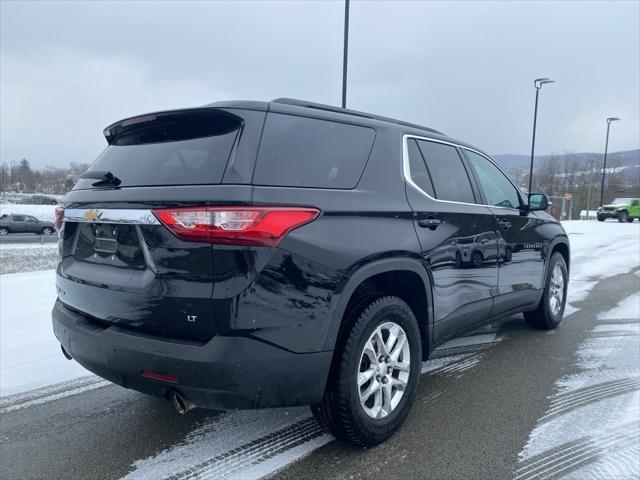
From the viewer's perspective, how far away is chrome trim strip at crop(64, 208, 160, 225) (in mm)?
2260

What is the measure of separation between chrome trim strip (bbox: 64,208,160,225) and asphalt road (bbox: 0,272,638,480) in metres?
1.30

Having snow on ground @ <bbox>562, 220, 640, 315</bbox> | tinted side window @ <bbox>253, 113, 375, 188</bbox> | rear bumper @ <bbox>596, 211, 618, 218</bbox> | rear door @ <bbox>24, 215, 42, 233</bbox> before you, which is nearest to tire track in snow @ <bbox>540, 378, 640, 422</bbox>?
tinted side window @ <bbox>253, 113, 375, 188</bbox>

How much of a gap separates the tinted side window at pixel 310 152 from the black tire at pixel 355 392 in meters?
0.74

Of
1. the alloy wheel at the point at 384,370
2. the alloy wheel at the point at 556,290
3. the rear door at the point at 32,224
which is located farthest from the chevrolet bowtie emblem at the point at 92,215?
the rear door at the point at 32,224

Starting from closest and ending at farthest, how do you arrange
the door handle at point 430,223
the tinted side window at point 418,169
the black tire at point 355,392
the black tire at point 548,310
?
the black tire at point 355,392 < the door handle at point 430,223 < the tinted side window at point 418,169 < the black tire at point 548,310

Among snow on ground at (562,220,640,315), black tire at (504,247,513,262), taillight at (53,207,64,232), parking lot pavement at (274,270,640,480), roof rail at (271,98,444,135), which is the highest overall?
roof rail at (271,98,444,135)

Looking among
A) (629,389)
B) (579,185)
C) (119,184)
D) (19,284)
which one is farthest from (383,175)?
(579,185)

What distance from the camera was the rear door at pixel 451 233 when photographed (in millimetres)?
3098

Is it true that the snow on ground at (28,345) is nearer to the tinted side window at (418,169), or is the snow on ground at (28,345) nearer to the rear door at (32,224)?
the tinted side window at (418,169)

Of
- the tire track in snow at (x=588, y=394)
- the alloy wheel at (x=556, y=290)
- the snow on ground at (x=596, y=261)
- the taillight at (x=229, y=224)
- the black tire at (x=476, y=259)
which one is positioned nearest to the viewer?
the taillight at (x=229, y=224)

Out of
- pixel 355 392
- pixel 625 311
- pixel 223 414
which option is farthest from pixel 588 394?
pixel 625 311

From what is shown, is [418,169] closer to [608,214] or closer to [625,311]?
[625,311]

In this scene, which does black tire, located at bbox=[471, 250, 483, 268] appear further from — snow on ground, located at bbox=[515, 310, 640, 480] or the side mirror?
the side mirror

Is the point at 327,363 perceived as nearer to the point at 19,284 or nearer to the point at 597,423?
the point at 597,423
